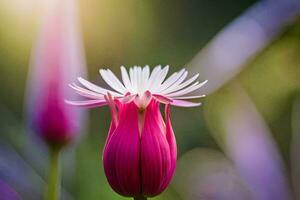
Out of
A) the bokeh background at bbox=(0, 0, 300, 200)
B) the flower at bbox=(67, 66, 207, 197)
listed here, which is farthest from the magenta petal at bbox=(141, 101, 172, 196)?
the bokeh background at bbox=(0, 0, 300, 200)

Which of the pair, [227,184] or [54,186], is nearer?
[54,186]

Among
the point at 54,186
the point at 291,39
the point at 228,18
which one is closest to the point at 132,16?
the point at 228,18

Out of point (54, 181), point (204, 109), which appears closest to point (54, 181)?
point (54, 181)

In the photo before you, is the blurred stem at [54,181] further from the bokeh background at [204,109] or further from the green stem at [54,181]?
the bokeh background at [204,109]

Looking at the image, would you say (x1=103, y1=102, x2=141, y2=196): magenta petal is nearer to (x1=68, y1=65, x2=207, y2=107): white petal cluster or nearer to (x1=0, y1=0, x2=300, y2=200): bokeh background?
(x1=68, y1=65, x2=207, y2=107): white petal cluster

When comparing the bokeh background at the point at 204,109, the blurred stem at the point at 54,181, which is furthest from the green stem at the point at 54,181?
the bokeh background at the point at 204,109

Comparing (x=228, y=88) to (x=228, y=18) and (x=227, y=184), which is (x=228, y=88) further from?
(x=228, y=18)

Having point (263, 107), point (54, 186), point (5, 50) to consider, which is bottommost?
point (54, 186)
